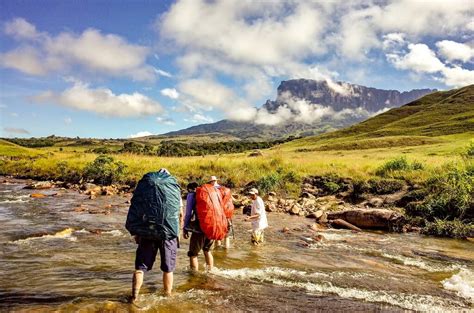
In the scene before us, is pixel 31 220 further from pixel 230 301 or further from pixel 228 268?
pixel 230 301

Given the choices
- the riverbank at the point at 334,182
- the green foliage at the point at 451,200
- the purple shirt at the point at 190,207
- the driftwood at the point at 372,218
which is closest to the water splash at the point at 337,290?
the purple shirt at the point at 190,207

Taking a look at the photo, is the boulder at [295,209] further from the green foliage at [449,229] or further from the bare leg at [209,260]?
the bare leg at [209,260]

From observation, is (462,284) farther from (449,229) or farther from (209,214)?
(449,229)

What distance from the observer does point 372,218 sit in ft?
63.6

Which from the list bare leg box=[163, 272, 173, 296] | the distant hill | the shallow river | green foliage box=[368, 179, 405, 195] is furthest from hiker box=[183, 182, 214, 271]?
the distant hill

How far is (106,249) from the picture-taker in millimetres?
13602

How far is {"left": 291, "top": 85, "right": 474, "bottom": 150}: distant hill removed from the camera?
84.6 meters

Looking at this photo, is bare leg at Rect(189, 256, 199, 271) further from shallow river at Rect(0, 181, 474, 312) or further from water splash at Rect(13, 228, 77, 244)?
water splash at Rect(13, 228, 77, 244)

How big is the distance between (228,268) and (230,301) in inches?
105

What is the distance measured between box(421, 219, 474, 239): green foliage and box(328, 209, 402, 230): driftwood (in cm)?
142

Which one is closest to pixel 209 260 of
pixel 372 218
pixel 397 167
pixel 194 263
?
pixel 194 263

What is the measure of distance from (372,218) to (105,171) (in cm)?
2286

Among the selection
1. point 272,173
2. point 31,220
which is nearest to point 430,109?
point 272,173

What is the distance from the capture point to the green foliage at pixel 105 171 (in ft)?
110
